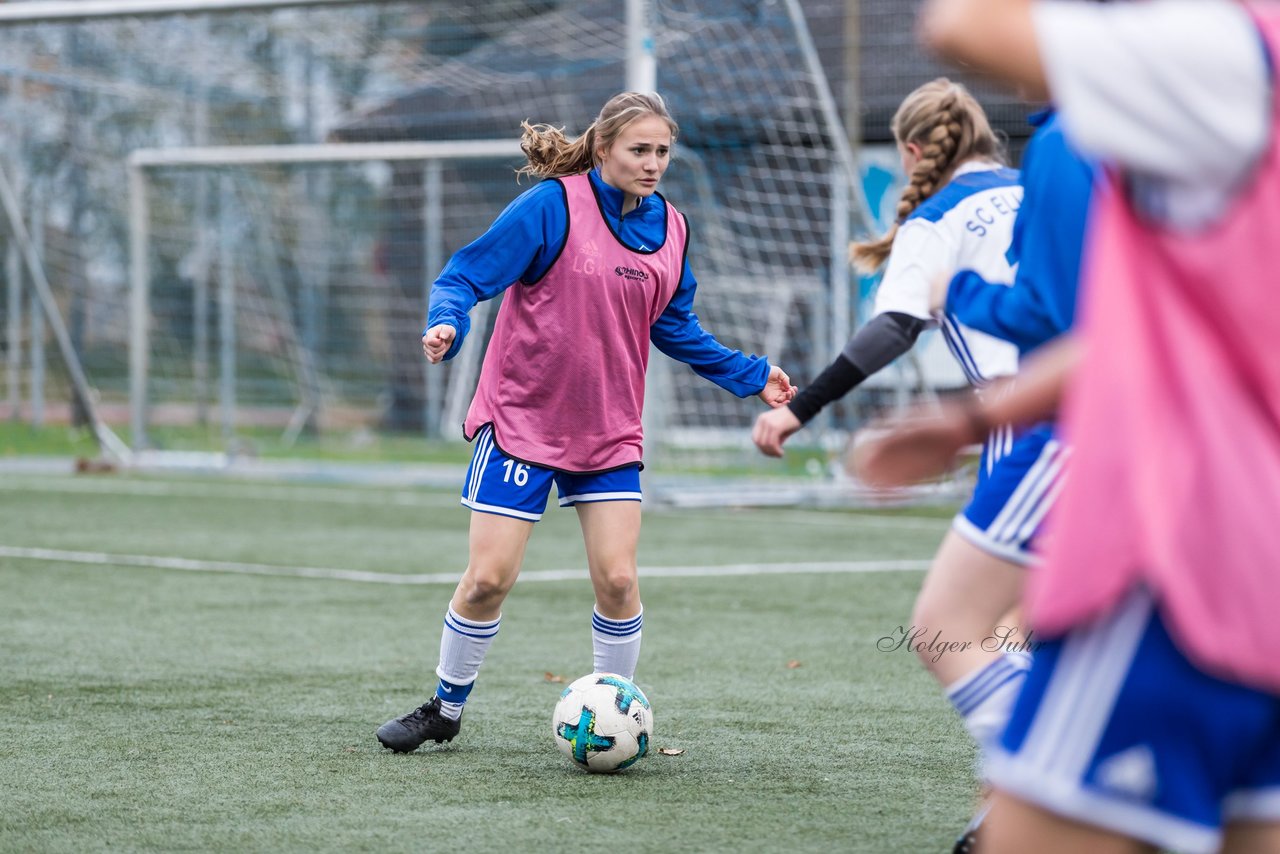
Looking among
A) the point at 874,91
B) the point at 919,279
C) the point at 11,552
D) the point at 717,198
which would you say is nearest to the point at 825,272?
the point at 717,198

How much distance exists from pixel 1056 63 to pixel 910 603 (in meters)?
6.29

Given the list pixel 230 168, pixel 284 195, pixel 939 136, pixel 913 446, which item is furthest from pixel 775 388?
pixel 284 195

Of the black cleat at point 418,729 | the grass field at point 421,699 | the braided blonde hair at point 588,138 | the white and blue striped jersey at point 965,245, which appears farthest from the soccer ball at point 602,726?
the braided blonde hair at point 588,138

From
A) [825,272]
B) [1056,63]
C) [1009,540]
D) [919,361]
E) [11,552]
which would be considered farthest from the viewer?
[825,272]

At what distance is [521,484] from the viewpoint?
184 inches

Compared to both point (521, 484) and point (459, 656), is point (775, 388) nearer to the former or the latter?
point (521, 484)

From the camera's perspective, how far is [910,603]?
7867 millimetres

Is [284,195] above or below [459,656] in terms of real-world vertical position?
below

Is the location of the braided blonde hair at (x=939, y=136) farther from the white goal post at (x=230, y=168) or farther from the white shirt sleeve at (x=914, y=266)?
the white goal post at (x=230, y=168)

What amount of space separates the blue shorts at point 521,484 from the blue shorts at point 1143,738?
288 cm

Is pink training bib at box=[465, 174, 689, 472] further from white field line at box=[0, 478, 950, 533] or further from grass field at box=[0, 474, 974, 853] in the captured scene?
white field line at box=[0, 478, 950, 533]

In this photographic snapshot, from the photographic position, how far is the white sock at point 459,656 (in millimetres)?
4746

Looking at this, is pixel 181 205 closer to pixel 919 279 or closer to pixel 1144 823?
pixel 919 279

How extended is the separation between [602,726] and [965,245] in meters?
1.55
